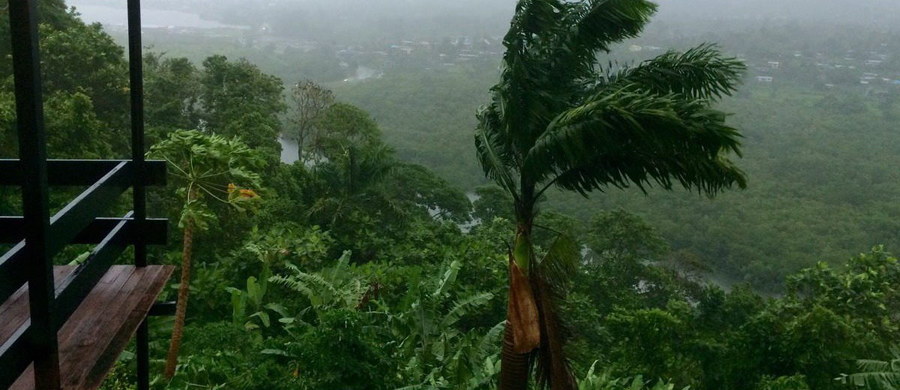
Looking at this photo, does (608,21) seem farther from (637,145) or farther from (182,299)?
(182,299)

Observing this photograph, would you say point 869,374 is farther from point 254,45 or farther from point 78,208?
point 254,45

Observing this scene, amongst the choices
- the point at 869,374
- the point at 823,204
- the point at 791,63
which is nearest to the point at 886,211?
the point at 823,204

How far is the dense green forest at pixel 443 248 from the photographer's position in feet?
19.3

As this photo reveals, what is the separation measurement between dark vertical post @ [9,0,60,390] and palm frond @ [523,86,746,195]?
148 inches

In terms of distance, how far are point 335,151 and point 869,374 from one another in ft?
50.7

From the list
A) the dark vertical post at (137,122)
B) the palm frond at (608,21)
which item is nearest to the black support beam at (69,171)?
the dark vertical post at (137,122)

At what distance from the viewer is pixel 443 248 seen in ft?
44.3

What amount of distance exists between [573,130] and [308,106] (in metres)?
19.4

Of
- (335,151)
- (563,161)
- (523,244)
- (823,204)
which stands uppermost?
(563,161)

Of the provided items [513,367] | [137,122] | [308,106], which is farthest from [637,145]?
[308,106]

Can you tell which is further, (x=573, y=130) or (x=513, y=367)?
(x=513, y=367)

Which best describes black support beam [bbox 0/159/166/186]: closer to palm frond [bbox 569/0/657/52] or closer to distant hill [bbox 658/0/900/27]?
palm frond [bbox 569/0/657/52]

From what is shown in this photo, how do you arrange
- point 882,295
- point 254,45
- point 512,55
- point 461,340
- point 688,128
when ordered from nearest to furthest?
point 688,128
point 512,55
point 461,340
point 882,295
point 254,45

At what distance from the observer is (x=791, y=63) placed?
6669cm
